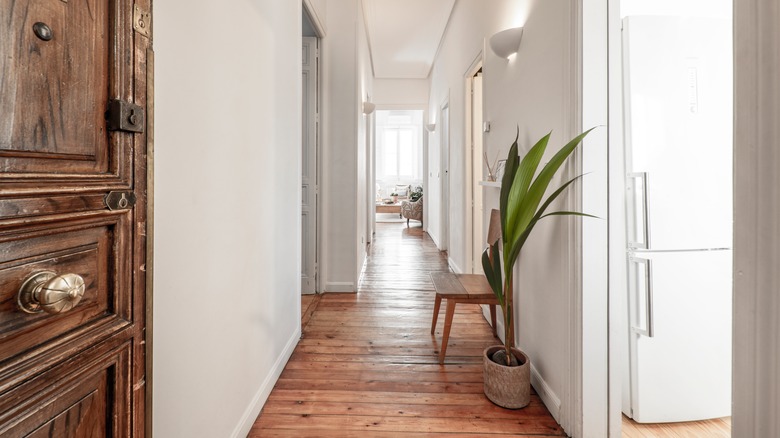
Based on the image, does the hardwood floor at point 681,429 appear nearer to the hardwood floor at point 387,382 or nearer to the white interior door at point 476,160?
the hardwood floor at point 387,382

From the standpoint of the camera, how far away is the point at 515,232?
162 centimetres

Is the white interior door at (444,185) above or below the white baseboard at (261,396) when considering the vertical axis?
above

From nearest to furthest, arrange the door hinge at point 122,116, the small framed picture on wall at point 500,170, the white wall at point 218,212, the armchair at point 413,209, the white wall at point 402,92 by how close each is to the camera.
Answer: the door hinge at point 122,116 < the white wall at point 218,212 < the small framed picture on wall at point 500,170 < the white wall at point 402,92 < the armchair at point 413,209

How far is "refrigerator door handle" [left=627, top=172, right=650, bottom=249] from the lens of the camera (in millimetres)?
1556

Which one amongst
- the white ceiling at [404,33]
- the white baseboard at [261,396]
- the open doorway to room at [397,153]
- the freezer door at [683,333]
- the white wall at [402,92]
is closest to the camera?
the white baseboard at [261,396]

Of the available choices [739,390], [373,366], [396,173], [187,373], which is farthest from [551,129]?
[396,173]

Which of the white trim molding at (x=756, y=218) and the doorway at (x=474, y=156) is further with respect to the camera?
the doorway at (x=474, y=156)

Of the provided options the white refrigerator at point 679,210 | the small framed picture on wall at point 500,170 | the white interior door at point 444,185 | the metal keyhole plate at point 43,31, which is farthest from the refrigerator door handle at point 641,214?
the white interior door at point 444,185

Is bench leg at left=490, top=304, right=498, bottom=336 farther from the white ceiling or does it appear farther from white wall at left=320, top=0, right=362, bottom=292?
the white ceiling

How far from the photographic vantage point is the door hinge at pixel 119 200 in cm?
62

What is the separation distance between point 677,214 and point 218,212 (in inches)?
71.7

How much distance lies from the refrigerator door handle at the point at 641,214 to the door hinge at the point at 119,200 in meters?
1.74

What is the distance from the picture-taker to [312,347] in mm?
2385

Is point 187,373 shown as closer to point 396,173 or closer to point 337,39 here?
point 337,39
